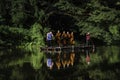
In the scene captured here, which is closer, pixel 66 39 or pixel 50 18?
pixel 66 39

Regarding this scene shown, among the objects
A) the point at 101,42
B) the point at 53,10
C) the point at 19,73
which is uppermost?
the point at 19,73

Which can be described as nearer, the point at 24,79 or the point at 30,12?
the point at 24,79

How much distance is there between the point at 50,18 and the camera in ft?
144

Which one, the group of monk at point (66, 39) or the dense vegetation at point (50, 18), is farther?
the dense vegetation at point (50, 18)

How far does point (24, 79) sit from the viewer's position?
13.8 m

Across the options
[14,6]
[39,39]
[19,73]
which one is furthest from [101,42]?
[19,73]

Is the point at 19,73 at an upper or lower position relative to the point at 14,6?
upper

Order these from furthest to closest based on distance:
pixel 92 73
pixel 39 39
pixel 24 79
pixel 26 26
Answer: pixel 26 26 → pixel 39 39 → pixel 92 73 → pixel 24 79

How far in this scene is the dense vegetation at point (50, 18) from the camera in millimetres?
40500

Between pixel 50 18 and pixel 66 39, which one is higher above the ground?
pixel 66 39

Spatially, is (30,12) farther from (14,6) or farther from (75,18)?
(75,18)

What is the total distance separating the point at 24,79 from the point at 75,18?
3021 cm

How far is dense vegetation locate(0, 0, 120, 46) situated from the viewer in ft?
133

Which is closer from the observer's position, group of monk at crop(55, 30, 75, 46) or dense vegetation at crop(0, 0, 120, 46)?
group of monk at crop(55, 30, 75, 46)
